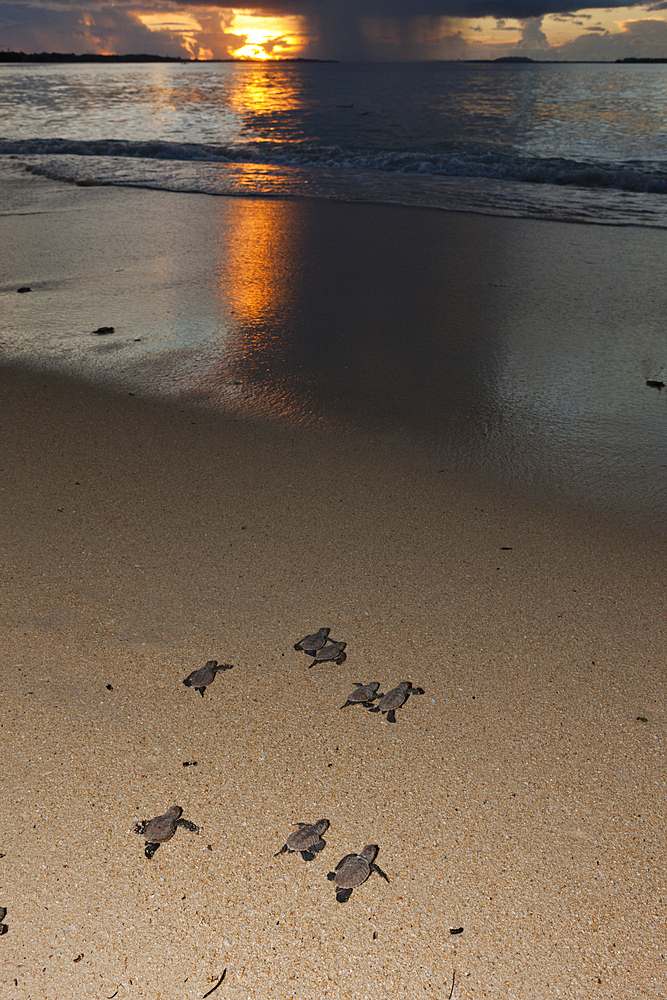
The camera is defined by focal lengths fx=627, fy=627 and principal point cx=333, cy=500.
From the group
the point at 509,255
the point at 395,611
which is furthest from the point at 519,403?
the point at 509,255

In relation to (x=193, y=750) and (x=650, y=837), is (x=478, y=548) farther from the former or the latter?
(x=193, y=750)

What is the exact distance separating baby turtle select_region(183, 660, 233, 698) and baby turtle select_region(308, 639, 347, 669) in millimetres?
284

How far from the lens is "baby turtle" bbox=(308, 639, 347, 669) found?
2.06m

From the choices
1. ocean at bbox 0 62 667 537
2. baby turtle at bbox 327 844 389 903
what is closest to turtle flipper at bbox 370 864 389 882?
baby turtle at bbox 327 844 389 903

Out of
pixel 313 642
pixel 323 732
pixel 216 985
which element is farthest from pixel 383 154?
pixel 216 985

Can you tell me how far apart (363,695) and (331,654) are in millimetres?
194

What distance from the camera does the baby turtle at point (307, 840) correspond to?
1541 mm

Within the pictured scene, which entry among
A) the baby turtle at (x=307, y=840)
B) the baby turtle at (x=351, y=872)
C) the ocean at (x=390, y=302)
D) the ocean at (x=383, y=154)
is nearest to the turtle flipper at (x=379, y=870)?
the baby turtle at (x=351, y=872)

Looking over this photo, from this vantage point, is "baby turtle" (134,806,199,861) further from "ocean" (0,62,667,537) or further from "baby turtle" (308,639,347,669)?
"ocean" (0,62,667,537)

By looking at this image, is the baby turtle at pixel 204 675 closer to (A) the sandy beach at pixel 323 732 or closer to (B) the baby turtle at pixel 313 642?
(A) the sandy beach at pixel 323 732

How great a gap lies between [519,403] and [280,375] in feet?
4.84

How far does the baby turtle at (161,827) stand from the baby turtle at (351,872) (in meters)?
0.38

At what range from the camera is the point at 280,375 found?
398 centimetres

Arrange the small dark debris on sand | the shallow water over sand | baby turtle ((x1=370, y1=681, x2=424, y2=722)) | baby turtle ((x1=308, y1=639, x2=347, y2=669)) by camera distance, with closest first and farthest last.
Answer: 1. the small dark debris on sand
2. baby turtle ((x1=370, y1=681, x2=424, y2=722))
3. baby turtle ((x1=308, y1=639, x2=347, y2=669))
4. the shallow water over sand
